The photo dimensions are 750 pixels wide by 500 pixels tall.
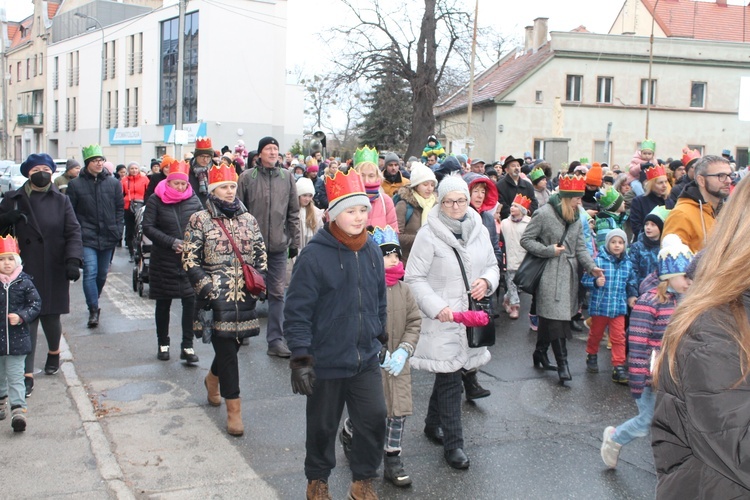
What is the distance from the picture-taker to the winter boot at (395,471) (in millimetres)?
4977

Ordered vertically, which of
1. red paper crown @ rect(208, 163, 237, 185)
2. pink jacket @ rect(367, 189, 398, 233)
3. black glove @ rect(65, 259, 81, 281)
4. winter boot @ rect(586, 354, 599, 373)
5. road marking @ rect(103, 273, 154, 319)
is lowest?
road marking @ rect(103, 273, 154, 319)

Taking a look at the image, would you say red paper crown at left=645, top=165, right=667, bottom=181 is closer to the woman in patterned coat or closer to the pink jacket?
the pink jacket

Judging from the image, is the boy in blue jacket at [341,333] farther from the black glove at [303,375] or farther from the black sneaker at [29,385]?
the black sneaker at [29,385]

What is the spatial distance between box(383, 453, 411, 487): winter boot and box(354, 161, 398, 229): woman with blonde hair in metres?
2.68

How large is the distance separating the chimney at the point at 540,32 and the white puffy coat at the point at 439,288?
Answer: 39.9m

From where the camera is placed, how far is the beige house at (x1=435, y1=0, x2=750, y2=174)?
38.3 meters

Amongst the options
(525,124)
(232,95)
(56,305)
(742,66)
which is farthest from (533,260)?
(232,95)

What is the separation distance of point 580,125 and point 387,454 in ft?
118

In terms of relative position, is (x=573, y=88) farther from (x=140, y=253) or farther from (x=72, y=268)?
(x=72, y=268)

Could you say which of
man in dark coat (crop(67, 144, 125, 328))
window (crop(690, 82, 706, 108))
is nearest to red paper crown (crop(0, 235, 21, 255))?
man in dark coat (crop(67, 144, 125, 328))

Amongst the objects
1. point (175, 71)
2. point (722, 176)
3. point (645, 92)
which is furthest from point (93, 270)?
point (175, 71)

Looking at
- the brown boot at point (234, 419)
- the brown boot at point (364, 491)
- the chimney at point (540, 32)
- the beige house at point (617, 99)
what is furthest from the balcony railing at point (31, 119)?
the brown boot at point (364, 491)

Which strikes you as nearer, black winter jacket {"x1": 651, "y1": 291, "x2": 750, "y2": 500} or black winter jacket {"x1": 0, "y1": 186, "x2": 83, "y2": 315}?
black winter jacket {"x1": 651, "y1": 291, "x2": 750, "y2": 500}

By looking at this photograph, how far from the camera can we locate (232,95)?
4841 cm
